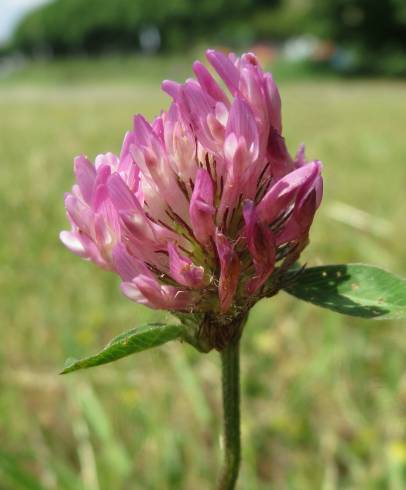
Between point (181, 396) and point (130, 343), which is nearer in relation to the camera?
point (130, 343)

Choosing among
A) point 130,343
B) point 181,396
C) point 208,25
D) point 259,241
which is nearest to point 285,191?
point 259,241

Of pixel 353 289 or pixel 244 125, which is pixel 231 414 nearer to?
pixel 353 289

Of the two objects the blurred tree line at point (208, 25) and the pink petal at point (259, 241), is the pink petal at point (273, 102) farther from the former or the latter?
the blurred tree line at point (208, 25)

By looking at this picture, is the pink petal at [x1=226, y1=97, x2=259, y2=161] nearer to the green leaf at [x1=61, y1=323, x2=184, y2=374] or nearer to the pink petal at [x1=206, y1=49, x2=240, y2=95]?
the pink petal at [x1=206, y1=49, x2=240, y2=95]

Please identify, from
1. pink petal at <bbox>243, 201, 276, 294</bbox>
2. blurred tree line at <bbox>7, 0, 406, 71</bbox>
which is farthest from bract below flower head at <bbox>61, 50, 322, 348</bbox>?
blurred tree line at <bbox>7, 0, 406, 71</bbox>

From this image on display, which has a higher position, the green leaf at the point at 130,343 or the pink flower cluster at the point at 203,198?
the pink flower cluster at the point at 203,198

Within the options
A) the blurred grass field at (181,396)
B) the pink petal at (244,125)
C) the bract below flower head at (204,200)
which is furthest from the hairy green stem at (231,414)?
the blurred grass field at (181,396)
